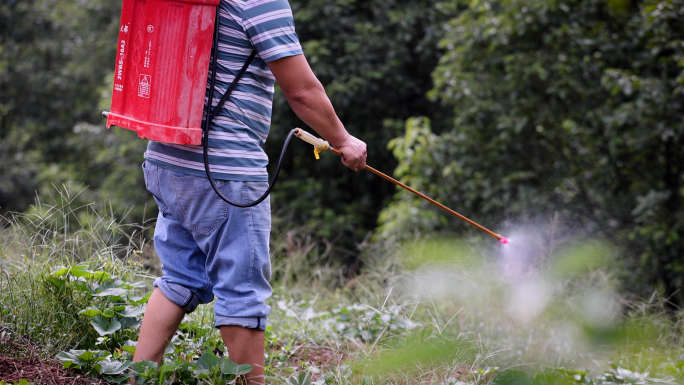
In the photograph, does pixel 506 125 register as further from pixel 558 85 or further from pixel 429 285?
pixel 429 285

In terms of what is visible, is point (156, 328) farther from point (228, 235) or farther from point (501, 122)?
point (501, 122)

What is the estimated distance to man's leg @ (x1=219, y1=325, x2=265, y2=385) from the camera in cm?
171

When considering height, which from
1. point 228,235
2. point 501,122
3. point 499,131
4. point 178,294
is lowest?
point 178,294

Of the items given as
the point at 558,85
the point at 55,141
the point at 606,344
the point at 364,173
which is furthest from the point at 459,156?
the point at 55,141

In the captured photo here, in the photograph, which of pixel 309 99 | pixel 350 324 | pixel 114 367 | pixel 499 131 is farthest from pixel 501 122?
pixel 114 367

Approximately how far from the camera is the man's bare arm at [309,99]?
1624mm

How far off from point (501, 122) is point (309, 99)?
4311 mm

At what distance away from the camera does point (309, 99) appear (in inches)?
65.4

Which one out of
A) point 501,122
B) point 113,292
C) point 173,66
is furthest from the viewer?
point 501,122

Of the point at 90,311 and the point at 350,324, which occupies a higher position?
the point at 90,311

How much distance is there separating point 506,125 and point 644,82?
1.28 m

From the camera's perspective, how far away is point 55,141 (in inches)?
540

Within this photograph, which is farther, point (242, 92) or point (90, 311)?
point (90, 311)

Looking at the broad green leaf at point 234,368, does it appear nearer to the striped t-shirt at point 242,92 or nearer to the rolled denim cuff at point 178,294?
the rolled denim cuff at point 178,294
